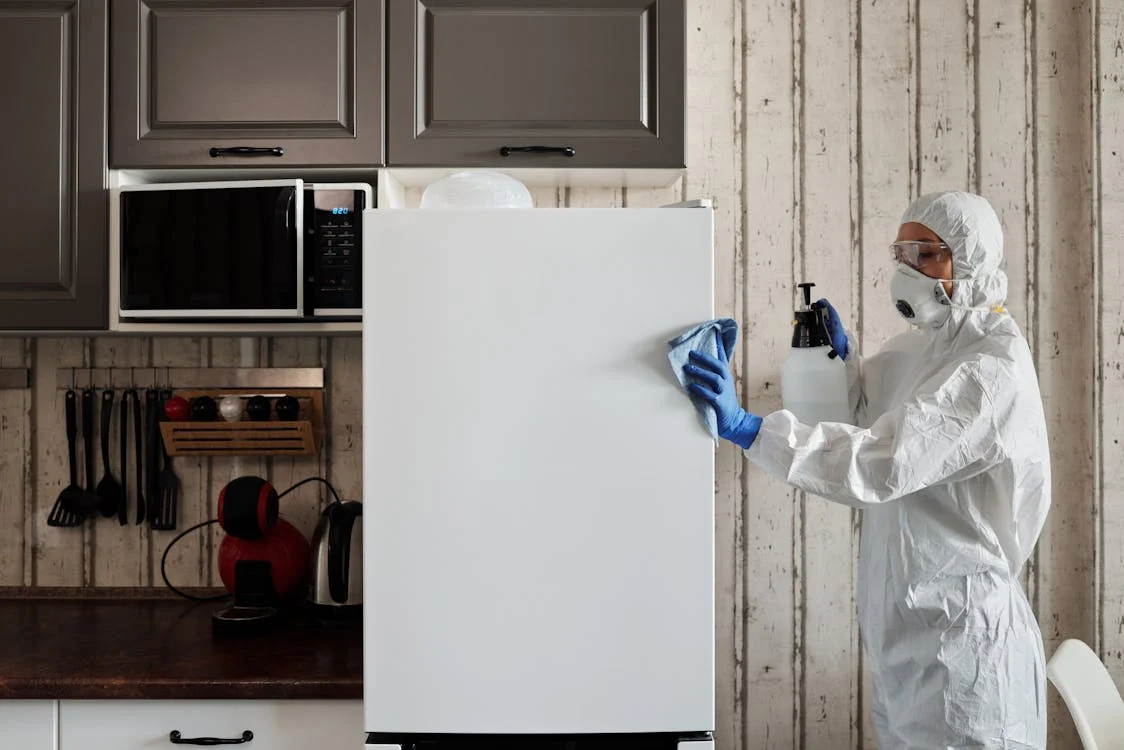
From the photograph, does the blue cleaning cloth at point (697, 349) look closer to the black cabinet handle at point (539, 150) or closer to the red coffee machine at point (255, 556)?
the black cabinet handle at point (539, 150)

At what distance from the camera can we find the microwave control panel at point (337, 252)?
179 cm

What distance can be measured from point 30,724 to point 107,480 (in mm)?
701

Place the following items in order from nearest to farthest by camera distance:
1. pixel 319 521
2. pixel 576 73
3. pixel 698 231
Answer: pixel 698 231 → pixel 576 73 → pixel 319 521

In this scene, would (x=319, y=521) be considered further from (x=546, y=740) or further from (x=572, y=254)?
(x=572, y=254)

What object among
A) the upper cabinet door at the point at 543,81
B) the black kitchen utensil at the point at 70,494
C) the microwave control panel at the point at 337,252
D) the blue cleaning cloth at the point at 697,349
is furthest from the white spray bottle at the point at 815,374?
the black kitchen utensil at the point at 70,494

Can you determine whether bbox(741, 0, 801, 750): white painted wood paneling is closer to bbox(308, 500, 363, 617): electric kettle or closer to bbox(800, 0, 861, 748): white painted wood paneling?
bbox(800, 0, 861, 748): white painted wood paneling

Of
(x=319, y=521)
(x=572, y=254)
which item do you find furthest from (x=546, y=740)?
(x=319, y=521)

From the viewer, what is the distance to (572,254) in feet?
4.30

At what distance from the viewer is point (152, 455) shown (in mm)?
2125

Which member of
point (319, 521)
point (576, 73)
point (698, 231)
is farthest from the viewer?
point (319, 521)

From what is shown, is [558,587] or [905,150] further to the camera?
[905,150]

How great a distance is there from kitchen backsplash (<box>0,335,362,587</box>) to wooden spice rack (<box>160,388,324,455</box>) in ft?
0.27

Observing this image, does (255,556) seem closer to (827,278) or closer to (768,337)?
(768,337)

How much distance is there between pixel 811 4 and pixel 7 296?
1975mm
